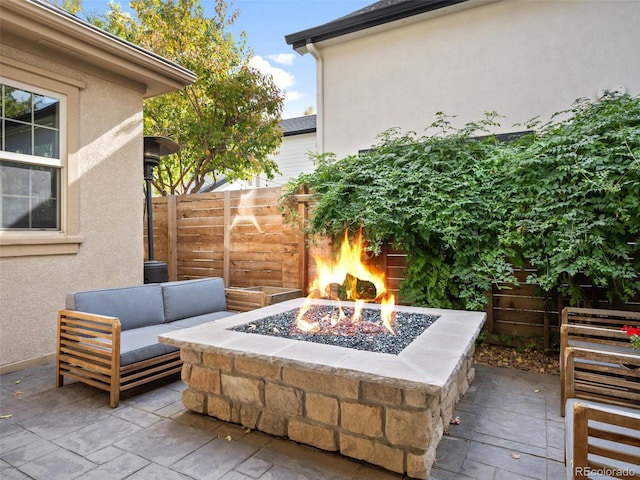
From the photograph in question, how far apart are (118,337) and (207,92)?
21.7 feet

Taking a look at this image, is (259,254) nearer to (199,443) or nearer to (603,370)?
(199,443)

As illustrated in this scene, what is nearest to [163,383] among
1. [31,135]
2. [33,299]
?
[33,299]

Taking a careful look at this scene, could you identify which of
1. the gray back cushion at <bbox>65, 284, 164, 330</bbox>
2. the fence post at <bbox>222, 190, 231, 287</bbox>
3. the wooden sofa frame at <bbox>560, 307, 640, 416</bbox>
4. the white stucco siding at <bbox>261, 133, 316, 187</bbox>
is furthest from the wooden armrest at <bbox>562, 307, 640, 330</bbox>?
the white stucco siding at <bbox>261, 133, 316, 187</bbox>

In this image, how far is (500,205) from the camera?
3750 mm

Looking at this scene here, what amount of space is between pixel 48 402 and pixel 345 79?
655 cm

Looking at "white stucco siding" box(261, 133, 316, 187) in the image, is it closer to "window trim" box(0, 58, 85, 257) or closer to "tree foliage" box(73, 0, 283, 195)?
"tree foliage" box(73, 0, 283, 195)

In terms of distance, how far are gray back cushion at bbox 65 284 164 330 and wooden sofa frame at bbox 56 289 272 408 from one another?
0.14m

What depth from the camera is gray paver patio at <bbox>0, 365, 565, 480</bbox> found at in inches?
79.8

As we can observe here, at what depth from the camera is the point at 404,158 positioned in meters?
4.44

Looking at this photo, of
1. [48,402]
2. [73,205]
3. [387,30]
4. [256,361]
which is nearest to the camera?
[256,361]

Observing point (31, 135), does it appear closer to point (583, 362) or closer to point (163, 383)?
point (163, 383)

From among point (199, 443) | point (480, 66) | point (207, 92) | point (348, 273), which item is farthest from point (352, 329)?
point (207, 92)

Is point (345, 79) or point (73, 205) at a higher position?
point (345, 79)

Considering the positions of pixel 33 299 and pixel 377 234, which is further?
pixel 377 234
